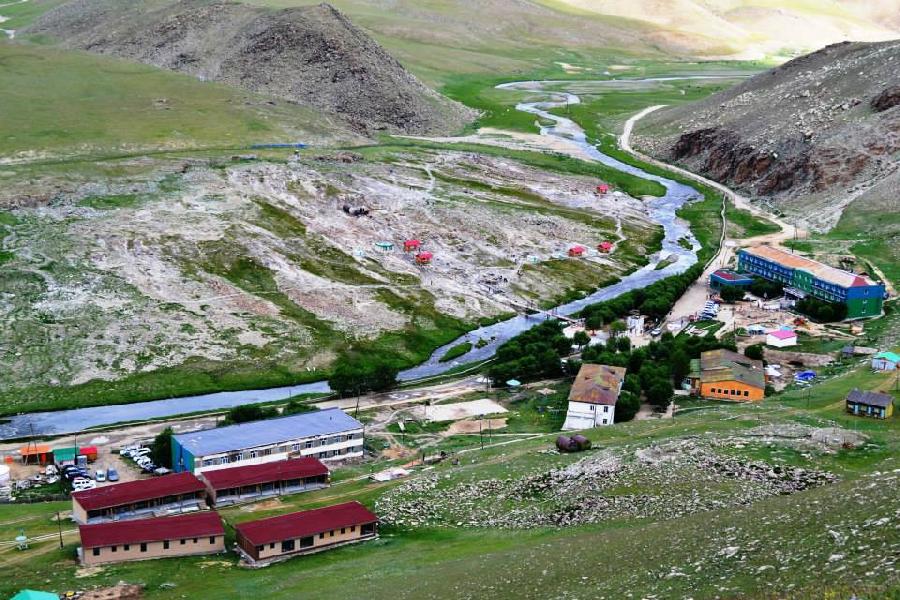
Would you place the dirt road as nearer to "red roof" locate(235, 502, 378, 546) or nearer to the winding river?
the winding river

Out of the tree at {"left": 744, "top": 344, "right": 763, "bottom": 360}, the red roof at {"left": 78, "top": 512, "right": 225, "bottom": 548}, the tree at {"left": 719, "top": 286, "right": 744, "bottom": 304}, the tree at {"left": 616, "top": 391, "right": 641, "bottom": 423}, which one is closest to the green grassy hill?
the tree at {"left": 719, "top": 286, "right": 744, "bottom": 304}

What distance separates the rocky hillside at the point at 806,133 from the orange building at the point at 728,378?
5656 cm

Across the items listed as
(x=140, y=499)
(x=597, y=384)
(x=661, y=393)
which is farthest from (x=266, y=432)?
(x=661, y=393)

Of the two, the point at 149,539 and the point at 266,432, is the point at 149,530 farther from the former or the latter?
the point at 266,432

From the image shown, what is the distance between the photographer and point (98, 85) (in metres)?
180

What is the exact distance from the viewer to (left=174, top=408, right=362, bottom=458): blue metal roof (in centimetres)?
7044

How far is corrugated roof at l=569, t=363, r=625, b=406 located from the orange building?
5.59 metres

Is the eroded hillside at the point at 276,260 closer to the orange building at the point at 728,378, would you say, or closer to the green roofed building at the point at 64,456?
Result: the green roofed building at the point at 64,456

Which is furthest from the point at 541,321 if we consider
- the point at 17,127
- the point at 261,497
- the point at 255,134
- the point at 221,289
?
the point at 17,127

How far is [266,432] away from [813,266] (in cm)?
6076

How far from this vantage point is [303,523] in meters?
57.2

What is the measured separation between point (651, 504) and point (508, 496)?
7971 mm

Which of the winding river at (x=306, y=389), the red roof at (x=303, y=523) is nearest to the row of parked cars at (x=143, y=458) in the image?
the winding river at (x=306, y=389)

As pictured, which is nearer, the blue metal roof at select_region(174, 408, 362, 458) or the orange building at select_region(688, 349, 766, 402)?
the blue metal roof at select_region(174, 408, 362, 458)
